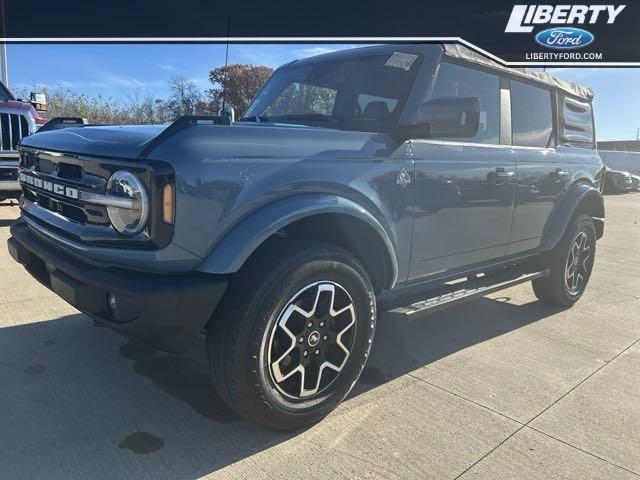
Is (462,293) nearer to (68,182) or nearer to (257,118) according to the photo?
(257,118)

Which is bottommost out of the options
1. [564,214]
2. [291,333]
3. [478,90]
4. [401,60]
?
[291,333]

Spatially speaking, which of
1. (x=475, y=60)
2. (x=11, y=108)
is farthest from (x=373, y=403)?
(x=11, y=108)

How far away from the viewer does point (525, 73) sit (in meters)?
4.32

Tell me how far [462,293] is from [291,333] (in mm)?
1511

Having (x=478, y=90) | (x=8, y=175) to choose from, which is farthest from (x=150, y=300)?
(x=8, y=175)

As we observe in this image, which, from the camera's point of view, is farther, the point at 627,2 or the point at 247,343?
the point at 627,2

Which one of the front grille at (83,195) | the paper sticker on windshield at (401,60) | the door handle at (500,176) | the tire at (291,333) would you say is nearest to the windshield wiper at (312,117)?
the paper sticker on windshield at (401,60)

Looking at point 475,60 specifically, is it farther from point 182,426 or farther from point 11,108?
point 11,108

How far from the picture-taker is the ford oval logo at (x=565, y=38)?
8.90 m

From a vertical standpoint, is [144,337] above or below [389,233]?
below

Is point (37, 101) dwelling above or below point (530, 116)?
below

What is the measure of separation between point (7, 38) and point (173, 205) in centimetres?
1159

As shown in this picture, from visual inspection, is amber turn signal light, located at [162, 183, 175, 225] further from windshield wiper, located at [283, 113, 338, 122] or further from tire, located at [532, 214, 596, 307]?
tire, located at [532, 214, 596, 307]

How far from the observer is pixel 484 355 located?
12.4 feet
